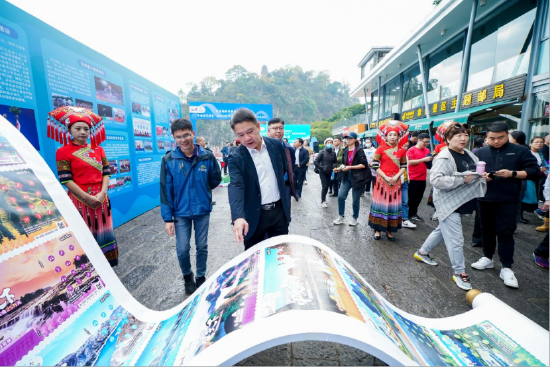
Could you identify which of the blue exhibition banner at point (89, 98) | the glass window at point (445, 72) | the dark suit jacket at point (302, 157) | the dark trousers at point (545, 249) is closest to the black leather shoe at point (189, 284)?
the blue exhibition banner at point (89, 98)

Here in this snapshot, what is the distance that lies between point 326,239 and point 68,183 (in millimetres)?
3221

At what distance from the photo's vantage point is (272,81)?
229ft

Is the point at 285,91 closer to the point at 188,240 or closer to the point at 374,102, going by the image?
the point at 374,102

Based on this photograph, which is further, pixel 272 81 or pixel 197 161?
pixel 272 81

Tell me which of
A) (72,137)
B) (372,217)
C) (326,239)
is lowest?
(326,239)

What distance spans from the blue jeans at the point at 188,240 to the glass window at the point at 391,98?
62.1 ft

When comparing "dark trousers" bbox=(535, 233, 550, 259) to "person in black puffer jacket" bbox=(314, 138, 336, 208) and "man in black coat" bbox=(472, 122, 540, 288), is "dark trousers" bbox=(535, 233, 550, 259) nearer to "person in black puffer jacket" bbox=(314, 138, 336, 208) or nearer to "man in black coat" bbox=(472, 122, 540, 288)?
"man in black coat" bbox=(472, 122, 540, 288)

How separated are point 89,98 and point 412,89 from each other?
57.3ft

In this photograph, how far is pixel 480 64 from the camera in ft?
31.7

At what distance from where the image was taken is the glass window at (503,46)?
7.37 meters

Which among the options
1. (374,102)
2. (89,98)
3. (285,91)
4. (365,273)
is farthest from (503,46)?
(285,91)

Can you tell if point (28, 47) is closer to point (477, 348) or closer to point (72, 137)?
point (72, 137)

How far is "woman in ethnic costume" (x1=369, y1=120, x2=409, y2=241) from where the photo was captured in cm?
349

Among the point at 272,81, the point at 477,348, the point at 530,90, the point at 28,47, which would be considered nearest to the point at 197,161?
the point at 477,348
